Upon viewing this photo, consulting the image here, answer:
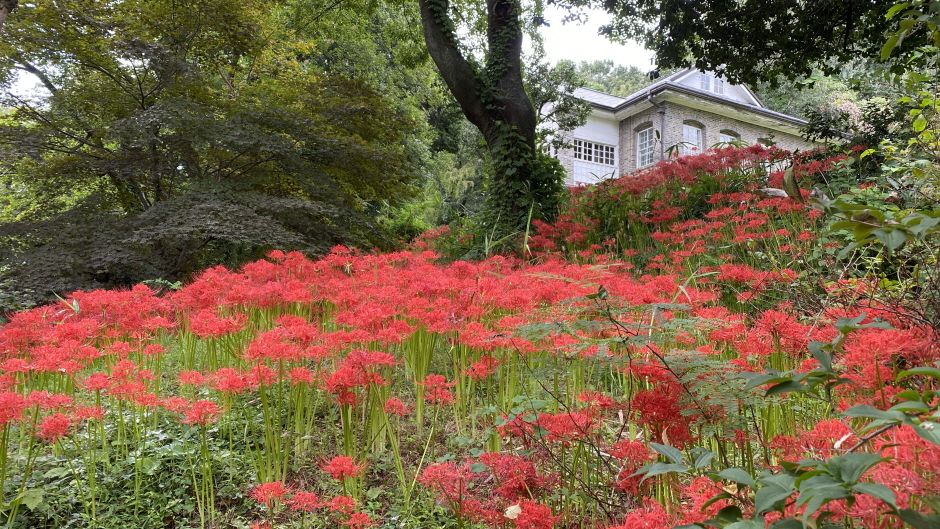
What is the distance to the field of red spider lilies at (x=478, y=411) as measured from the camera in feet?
3.57

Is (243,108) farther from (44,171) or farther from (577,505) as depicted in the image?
(577,505)

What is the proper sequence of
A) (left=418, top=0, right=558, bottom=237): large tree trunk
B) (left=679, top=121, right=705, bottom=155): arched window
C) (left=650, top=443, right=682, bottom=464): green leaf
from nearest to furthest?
1. (left=650, top=443, right=682, bottom=464): green leaf
2. (left=418, top=0, right=558, bottom=237): large tree trunk
3. (left=679, top=121, right=705, bottom=155): arched window

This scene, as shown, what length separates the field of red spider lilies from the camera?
1089mm

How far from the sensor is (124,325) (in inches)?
122

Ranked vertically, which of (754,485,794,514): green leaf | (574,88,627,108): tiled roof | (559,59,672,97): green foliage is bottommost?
(754,485,794,514): green leaf

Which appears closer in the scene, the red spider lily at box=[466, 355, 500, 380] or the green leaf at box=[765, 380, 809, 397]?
the green leaf at box=[765, 380, 809, 397]

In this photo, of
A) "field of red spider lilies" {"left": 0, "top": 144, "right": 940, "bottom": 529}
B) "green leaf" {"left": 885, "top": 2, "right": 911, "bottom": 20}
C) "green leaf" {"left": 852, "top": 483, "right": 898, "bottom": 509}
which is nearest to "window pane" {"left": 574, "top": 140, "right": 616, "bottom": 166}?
"field of red spider lilies" {"left": 0, "top": 144, "right": 940, "bottom": 529}

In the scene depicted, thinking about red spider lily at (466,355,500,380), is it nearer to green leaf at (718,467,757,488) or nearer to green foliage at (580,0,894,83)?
green leaf at (718,467,757,488)

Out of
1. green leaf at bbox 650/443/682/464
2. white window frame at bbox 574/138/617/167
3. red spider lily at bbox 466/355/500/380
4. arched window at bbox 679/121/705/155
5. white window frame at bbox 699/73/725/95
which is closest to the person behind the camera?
green leaf at bbox 650/443/682/464

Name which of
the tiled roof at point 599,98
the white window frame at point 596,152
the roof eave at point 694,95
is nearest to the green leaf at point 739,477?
the roof eave at point 694,95

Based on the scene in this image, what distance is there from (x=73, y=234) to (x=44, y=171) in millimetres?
1275

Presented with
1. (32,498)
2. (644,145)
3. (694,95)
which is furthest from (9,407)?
(644,145)

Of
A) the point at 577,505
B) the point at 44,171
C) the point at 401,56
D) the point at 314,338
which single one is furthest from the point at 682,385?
the point at 401,56

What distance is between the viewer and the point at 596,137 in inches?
836
